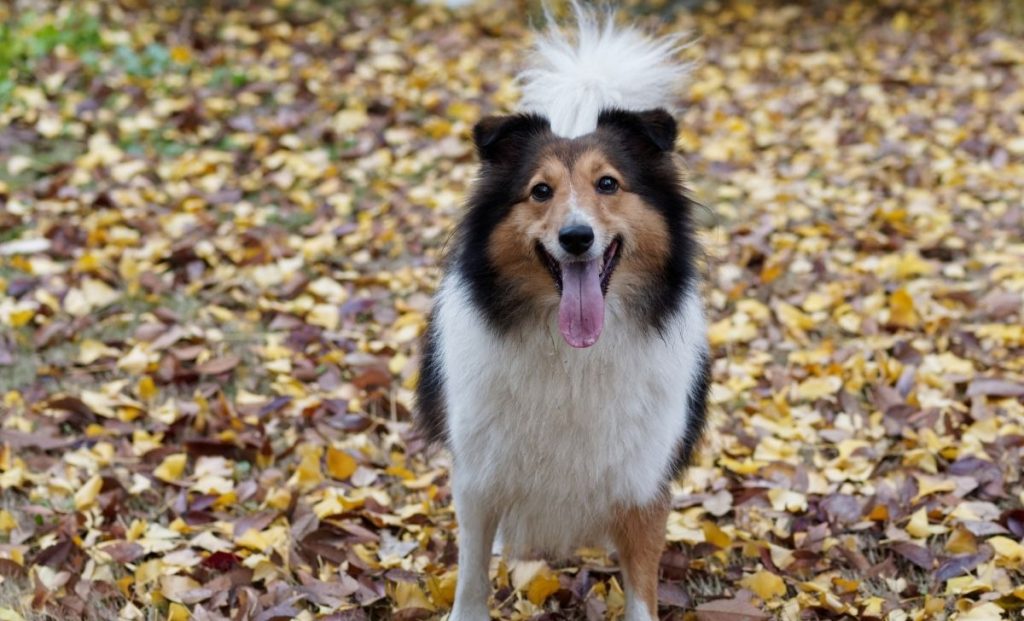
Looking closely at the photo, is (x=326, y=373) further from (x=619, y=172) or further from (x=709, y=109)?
A: (x=709, y=109)

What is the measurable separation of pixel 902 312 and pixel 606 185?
246 cm

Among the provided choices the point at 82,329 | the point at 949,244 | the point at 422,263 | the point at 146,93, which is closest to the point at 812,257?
the point at 949,244

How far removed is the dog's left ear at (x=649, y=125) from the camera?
2.94 metres

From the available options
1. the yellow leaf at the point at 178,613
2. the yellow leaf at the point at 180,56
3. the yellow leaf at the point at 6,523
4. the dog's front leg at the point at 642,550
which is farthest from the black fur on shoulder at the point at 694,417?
the yellow leaf at the point at 180,56

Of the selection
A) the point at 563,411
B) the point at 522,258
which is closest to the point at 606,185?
the point at 522,258

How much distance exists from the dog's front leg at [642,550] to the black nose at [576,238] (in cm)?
79

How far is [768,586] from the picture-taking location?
319 cm

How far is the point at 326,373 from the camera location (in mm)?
4535

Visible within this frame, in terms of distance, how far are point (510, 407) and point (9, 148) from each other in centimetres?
497

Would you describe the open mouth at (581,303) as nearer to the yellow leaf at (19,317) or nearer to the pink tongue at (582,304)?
the pink tongue at (582,304)

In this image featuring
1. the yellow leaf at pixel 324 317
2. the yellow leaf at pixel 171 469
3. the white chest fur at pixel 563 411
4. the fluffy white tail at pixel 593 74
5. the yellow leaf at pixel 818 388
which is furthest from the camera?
the yellow leaf at pixel 324 317

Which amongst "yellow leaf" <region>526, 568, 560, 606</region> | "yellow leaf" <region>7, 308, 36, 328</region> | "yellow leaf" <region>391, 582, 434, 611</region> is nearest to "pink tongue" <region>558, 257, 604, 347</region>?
"yellow leaf" <region>526, 568, 560, 606</region>

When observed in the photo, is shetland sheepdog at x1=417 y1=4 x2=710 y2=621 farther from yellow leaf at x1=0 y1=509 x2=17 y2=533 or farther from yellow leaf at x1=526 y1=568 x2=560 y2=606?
yellow leaf at x1=0 y1=509 x2=17 y2=533

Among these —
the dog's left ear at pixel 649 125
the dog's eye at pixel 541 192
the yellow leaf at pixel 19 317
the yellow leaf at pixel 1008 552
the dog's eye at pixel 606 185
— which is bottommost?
the yellow leaf at pixel 19 317
